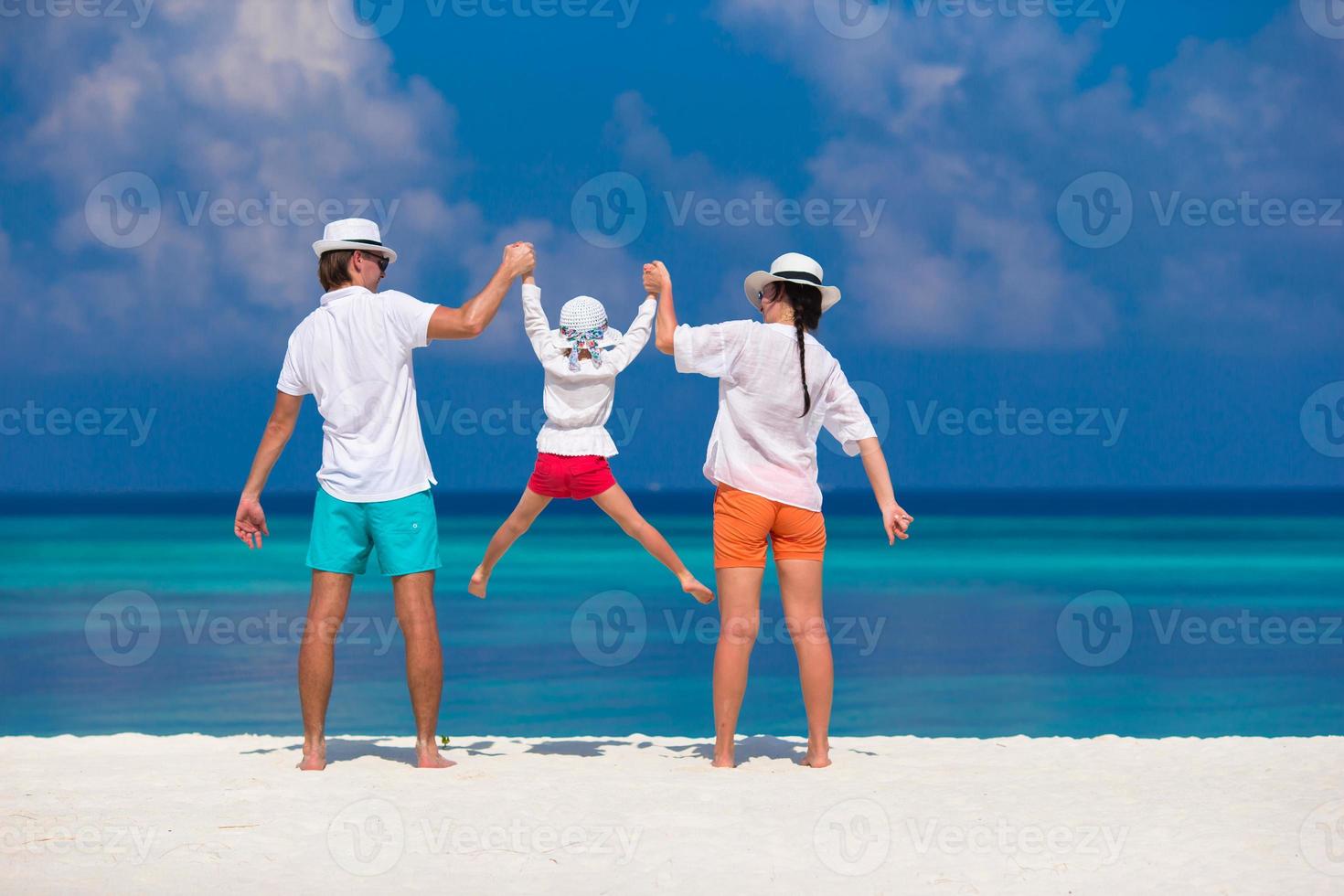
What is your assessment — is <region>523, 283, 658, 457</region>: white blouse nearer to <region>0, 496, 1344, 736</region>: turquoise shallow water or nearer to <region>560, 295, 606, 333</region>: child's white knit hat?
<region>560, 295, 606, 333</region>: child's white knit hat

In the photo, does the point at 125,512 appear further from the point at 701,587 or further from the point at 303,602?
the point at 701,587

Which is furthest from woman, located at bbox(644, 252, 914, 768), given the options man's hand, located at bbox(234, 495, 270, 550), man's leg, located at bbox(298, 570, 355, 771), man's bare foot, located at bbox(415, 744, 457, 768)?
man's hand, located at bbox(234, 495, 270, 550)

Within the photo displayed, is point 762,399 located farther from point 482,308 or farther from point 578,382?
point 482,308

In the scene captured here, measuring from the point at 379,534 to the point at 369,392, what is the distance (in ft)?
1.96

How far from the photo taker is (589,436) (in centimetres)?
630

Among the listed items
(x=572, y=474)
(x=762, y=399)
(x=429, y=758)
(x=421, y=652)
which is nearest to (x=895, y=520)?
(x=762, y=399)

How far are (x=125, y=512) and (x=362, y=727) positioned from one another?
66.8m

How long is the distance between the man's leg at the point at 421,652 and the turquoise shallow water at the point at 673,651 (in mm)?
3019

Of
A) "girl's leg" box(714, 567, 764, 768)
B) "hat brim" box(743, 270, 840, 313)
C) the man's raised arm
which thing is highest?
"hat brim" box(743, 270, 840, 313)

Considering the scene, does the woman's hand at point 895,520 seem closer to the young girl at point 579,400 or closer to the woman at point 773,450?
the woman at point 773,450

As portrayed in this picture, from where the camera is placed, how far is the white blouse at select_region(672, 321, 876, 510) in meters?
→ 5.82

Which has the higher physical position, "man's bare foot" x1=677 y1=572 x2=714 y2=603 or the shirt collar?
the shirt collar

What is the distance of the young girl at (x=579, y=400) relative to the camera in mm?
6125

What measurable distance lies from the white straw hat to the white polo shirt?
0.23 metres
